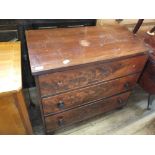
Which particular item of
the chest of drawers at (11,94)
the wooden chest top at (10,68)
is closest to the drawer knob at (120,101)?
the chest of drawers at (11,94)

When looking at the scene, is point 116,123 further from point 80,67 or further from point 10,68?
point 10,68

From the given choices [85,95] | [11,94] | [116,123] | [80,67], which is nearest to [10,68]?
[11,94]

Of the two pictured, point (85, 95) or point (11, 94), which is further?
point (85, 95)

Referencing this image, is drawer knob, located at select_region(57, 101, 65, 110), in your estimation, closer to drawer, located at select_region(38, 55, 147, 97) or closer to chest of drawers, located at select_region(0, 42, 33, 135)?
drawer, located at select_region(38, 55, 147, 97)

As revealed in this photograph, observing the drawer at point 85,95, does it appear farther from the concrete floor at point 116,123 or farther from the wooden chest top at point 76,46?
the concrete floor at point 116,123

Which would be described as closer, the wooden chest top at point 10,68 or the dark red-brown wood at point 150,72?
the wooden chest top at point 10,68

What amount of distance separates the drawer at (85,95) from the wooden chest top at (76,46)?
0.23m

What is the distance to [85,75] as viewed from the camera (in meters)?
0.98

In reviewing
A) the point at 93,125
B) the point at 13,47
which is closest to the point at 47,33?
the point at 13,47

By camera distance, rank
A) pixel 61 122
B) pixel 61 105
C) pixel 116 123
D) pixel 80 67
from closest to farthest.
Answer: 1. pixel 80 67
2. pixel 61 105
3. pixel 61 122
4. pixel 116 123

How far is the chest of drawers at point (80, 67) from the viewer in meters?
0.89

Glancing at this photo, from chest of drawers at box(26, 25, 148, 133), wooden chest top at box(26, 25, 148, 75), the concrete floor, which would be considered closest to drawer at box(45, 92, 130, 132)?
chest of drawers at box(26, 25, 148, 133)

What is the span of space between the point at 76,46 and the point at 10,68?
421 millimetres
